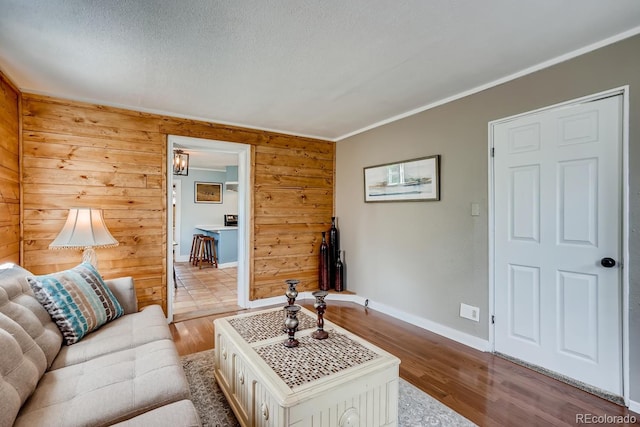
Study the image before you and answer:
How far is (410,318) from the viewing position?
3406 millimetres

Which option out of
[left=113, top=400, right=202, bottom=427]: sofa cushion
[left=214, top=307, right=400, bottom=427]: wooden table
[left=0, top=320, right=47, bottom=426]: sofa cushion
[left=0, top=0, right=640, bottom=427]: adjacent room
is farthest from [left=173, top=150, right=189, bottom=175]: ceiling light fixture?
[left=113, top=400, right=202, bottom=427]: sofa cushion

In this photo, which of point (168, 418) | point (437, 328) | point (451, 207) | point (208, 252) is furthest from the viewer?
point (208, 252)

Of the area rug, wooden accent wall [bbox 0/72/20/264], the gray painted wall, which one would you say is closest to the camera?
the area rug

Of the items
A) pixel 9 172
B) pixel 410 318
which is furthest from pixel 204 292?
pixel 410 318

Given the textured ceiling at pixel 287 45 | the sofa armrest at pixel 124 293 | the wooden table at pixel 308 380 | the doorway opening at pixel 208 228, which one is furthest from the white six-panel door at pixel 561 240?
the sofa armrest at pixel 124 293

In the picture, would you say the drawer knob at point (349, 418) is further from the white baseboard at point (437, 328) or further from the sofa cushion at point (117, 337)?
the white baseboard at point (437, 328)

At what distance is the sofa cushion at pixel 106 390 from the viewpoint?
1.20m

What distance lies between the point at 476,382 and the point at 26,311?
2.84m

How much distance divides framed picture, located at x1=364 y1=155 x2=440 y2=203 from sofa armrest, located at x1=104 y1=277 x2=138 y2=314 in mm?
2765

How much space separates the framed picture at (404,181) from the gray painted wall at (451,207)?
0.08 metres

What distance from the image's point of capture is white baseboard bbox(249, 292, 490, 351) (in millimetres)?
2805

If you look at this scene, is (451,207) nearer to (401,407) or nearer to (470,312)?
(470,312)

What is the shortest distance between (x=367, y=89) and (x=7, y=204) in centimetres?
315

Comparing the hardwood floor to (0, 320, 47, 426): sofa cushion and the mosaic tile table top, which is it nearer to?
the mosaic tile table top
